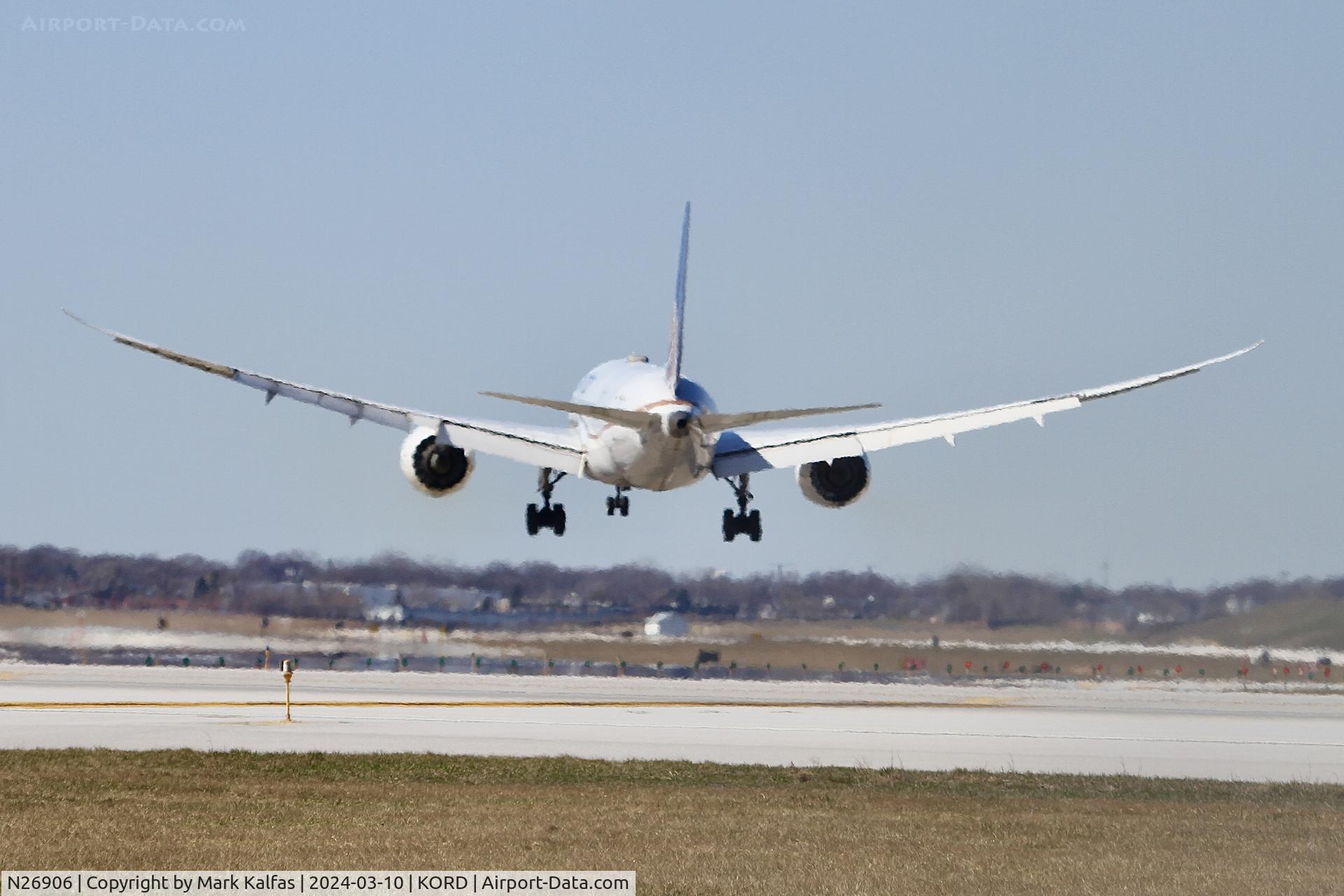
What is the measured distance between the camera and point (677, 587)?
60.6 metres

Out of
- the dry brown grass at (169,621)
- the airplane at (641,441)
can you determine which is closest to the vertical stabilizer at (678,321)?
the airplane at (641,441)

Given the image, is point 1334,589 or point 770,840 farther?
point 1334,589

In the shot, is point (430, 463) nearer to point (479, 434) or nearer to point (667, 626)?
point (479, 434)

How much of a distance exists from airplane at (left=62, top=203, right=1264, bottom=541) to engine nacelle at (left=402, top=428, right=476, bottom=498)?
0.02 metres

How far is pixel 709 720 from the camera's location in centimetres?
4166

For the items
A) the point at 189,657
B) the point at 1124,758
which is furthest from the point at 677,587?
the point at 1124,758

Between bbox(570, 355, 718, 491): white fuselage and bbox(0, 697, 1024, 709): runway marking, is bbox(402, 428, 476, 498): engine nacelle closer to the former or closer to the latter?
bbox(570, 355, 718, 491): white fuselage

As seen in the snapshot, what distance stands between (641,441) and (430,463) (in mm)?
6601

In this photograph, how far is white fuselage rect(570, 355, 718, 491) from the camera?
43.3 m

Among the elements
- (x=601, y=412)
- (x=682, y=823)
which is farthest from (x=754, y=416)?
(x=682, y=823)

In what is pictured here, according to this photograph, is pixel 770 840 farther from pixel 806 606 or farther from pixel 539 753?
pixel 806 606

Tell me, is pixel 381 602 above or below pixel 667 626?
above

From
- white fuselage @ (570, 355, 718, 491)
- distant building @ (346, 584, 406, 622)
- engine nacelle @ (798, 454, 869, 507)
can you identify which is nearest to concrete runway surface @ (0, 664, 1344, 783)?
distant building @ (346, 584, 406, 622)

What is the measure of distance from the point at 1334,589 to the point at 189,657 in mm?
38233
